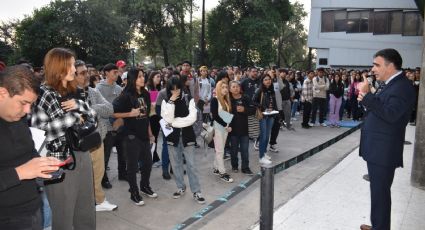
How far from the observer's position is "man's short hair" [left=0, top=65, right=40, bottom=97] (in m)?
2.13

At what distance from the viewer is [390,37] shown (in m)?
31.3

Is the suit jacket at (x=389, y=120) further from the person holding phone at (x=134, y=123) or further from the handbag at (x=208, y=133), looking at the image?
the handbag at (x=208, y=133)

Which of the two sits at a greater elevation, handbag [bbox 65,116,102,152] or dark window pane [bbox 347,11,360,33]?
dark window pane [bbox 347,11,360,33]

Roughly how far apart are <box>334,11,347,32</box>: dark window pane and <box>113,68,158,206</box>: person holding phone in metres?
30.8

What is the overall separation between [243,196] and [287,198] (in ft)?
2.10

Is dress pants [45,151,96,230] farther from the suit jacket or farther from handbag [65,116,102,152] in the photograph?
the suit jacket

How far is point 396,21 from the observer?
102ft

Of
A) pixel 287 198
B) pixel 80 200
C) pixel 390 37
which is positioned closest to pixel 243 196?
pixel 287 198

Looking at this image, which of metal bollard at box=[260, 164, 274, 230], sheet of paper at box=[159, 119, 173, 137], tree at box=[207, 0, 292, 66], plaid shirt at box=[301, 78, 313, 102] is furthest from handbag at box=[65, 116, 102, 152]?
tree at box=[207, 0, 292, 66]

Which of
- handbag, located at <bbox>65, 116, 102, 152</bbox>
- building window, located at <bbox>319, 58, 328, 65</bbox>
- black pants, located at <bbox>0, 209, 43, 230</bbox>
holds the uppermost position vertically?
building window, located at <bbox>319, 58, 328, 65</bbox>

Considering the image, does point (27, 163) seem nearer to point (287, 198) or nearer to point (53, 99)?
point (53, 99)

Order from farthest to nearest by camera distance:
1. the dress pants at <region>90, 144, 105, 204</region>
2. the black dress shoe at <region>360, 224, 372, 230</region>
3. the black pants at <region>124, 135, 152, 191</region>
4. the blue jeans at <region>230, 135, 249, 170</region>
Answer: the blue jeans at <region>230, 135, 249, 170</region>
the black pants at <region>124, 135, 152, 191</region>
the dress pants at <region>90, 144, 105, 204</region>
the black dress shoe at <region>360, 224, 372, 230</region>

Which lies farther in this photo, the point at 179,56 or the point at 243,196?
the point at 179,56

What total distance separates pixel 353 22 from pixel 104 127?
104 ft
